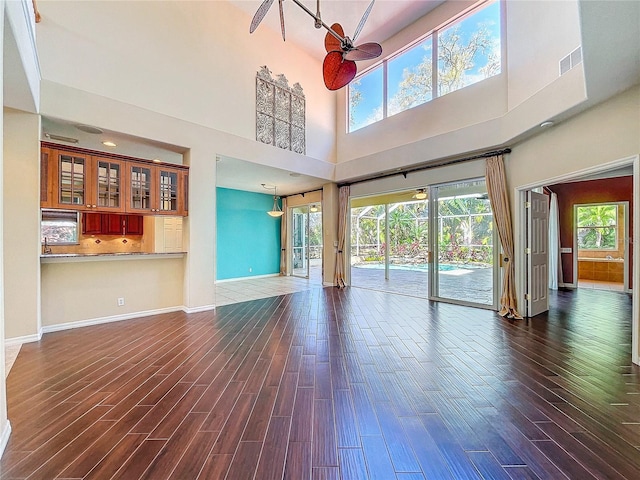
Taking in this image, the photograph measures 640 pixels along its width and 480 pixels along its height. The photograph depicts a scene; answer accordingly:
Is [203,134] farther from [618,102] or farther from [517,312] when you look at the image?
[517,312]

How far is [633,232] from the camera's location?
3.29 meters

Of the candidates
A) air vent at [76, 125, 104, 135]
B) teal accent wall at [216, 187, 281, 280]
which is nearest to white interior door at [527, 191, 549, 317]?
air vent at [76, 125, 104, 135]

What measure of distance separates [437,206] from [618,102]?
3019 mm

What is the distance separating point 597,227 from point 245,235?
34.1 feet

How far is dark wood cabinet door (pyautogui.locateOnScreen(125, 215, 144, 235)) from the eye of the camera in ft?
A: 20.2

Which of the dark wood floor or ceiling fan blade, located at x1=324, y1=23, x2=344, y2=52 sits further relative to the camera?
ceiling fan blade, located at x1=324, y1=23, x2=344, y2=52

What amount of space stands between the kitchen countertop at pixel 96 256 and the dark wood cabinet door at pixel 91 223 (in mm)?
1554

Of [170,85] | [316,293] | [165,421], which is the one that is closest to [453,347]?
[165,421]

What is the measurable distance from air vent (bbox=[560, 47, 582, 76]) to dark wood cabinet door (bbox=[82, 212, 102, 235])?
8.08 meters

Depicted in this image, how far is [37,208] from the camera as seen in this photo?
11.4ft

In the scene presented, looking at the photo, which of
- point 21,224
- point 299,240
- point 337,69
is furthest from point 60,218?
point 299,240

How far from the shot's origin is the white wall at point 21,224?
10.9ft

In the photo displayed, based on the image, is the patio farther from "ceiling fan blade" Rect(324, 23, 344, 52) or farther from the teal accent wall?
"ceiling fan blade" Rect(324, 23, 344, 52)

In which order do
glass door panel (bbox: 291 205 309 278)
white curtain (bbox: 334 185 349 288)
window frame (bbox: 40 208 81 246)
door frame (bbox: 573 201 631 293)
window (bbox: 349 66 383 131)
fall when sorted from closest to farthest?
window frame (bbox: 40 208 81 246)
door frame (bbox: 573 201 631 293)
window (bbox: 349 66 383 131)
white curtain (bbox: 334 185 349 288)
glass door panel (bbox: 291 205 309 278)
